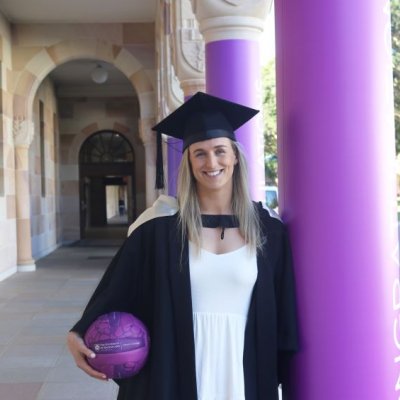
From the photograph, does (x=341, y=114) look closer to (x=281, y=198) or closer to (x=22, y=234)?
(x=281, y=198)

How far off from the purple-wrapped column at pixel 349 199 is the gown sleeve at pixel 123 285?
515 mm

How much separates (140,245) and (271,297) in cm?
43

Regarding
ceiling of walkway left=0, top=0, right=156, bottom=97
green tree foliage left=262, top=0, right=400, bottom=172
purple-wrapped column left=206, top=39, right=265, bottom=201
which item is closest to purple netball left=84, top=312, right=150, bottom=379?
purple-wrapped column left=206, top=39, right=265, bottom=201

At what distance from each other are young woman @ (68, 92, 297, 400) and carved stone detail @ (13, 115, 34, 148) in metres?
8.28

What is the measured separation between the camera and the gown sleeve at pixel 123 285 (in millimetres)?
1767

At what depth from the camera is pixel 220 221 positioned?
1729mm

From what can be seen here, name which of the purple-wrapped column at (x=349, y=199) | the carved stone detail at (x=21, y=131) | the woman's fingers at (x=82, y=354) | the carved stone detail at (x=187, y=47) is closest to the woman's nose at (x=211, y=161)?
the purple-wrapped column at (x=349, y=199)

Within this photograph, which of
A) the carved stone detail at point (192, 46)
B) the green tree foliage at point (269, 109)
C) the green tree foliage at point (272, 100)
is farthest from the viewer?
the green tree foliage at point (269, 109)

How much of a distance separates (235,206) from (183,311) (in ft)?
1.15

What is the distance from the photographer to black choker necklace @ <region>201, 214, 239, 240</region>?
172 cm

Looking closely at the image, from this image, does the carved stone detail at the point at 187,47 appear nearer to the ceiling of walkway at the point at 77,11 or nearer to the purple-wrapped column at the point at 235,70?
the purple-wrapped column at the point at 235,70

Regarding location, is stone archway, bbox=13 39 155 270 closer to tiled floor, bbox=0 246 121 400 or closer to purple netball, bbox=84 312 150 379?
tiled floor, bbox=0 246 121 400

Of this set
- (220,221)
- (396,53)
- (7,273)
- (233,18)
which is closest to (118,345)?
(220,221)

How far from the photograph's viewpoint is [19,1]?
9000 millimetres
